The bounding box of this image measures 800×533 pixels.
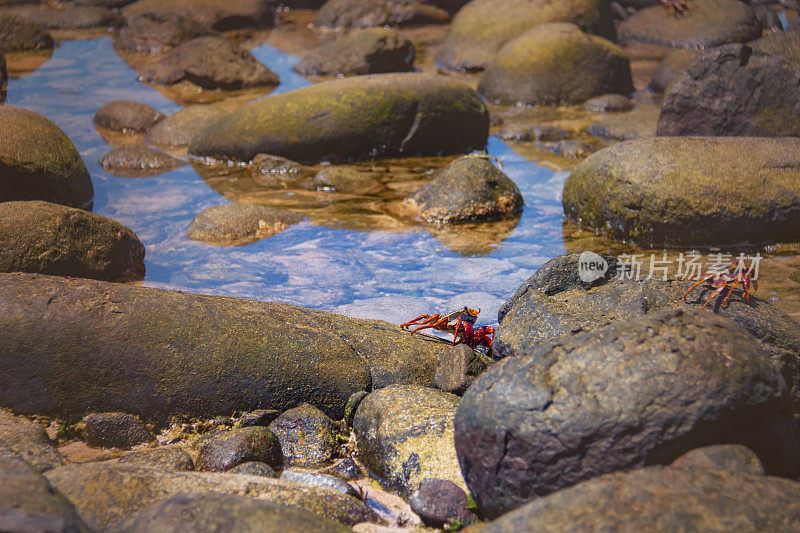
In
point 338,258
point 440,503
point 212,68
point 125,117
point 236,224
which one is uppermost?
point 440,503

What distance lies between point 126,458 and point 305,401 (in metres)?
0.97

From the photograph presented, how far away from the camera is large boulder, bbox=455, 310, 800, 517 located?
244 cm

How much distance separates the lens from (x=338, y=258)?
5.97 meters

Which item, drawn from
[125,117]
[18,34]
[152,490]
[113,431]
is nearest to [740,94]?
[113,431]

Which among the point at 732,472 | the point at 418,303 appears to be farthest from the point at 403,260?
the point at 732,472

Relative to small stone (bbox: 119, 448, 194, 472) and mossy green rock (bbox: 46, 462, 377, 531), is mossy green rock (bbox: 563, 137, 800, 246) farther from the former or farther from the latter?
small stone (bbox: 119, 448, 194, 472)

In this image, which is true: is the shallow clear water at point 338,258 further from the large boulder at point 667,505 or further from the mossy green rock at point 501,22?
the mossy green rock at point 501,22

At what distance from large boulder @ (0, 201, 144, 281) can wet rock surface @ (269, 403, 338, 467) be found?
2.40 metres

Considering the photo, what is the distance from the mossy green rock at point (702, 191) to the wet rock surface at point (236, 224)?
10.2 feet

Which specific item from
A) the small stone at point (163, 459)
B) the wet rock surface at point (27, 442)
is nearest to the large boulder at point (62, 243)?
the wet rock surface at point (27, 442)

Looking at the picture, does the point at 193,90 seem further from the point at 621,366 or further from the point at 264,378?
the point at 621,366

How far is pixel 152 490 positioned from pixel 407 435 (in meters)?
1.19

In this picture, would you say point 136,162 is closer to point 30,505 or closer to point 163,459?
point 163,459

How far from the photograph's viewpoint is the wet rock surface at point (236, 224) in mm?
6320
